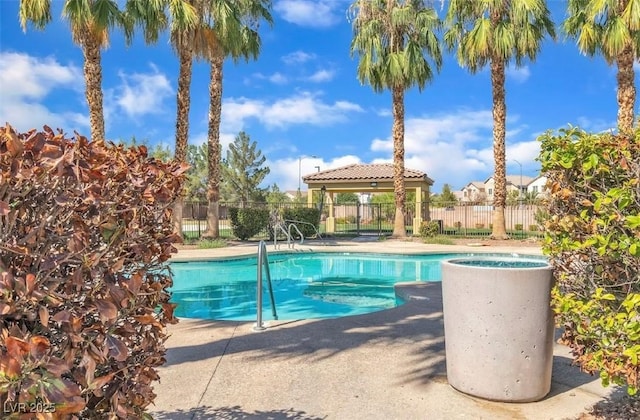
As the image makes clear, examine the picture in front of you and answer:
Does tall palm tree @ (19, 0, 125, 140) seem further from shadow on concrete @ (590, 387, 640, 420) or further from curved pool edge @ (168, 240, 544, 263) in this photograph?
shadow on concrete @ (590, 387, 640, 420)

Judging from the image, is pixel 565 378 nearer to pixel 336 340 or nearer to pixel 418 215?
pixel 336 340

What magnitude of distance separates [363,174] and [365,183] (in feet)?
3.43

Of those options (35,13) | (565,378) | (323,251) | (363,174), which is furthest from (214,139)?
(565,378)

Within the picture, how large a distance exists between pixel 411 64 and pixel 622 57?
8.06 m

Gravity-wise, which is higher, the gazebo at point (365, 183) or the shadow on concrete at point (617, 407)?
the gazebo at point (365, 183)

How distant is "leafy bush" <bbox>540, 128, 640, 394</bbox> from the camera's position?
8.30 feet

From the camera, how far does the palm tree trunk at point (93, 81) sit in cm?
1414

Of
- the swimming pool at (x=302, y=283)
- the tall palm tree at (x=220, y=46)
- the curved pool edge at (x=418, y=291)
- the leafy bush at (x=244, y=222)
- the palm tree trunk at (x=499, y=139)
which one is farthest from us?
the leafy bush at (x=244, y=222)

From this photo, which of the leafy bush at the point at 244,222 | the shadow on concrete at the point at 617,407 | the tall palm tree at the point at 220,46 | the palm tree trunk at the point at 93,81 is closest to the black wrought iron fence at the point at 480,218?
the leafy bush at the point at 244,222

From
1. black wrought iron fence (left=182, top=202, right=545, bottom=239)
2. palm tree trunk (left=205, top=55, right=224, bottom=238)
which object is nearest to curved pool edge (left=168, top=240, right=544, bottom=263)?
palm tree trunk (left=205, top=55, right=224, bottom=238)

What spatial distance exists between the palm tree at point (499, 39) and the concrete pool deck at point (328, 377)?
15.9 m

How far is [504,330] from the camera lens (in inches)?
128

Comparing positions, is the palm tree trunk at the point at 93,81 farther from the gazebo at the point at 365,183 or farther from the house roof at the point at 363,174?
the house roof at the point at 363,174

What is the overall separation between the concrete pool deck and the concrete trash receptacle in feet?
0.48
